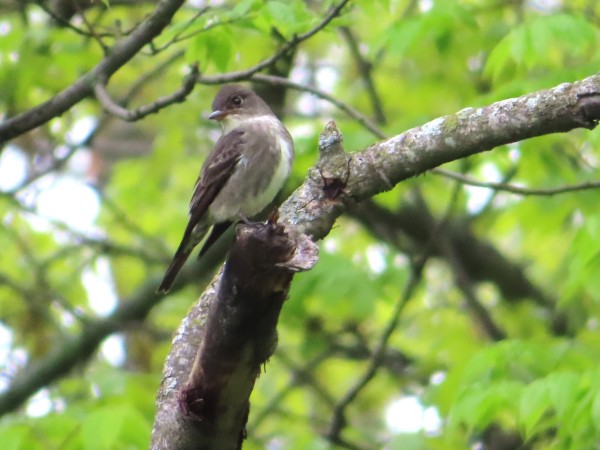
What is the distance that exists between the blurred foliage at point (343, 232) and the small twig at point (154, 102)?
0.81 feet

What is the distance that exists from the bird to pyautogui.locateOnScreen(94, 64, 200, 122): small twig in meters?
1.05

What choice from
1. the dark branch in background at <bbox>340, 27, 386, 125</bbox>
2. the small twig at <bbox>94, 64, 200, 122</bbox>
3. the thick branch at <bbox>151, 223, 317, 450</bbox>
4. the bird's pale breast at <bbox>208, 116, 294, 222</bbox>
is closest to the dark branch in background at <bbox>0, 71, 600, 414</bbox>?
the thick branch at <bbox>151, 223, 317, 450</bbox>

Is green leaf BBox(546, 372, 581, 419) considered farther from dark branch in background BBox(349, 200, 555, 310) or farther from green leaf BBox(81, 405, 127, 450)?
dark branch in background BBox(349, 200, 555, 310)

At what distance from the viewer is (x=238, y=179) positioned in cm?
538

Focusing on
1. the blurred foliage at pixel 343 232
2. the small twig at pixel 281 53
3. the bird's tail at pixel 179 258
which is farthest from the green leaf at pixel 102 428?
the small twig at pixel 281 53

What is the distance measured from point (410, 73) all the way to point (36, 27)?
2.92 meters

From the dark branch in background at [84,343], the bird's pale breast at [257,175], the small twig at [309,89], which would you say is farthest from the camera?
the dark branch in background at [84,343]

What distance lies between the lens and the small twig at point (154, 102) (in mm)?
4121

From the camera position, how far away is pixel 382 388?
9.16m

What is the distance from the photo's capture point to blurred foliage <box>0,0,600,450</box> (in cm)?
460

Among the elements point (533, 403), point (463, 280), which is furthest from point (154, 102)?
point (463, 280)

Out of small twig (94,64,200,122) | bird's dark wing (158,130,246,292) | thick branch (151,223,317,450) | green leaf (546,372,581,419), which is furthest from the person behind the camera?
bird's dark wing (158,130,246,292)

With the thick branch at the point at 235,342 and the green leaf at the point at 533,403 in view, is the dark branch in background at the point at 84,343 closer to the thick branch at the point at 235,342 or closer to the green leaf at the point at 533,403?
the green leaf at the point at 533,403

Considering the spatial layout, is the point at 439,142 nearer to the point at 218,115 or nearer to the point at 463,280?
the point at 218,115
